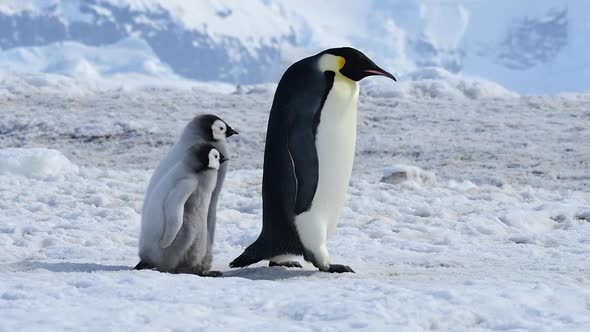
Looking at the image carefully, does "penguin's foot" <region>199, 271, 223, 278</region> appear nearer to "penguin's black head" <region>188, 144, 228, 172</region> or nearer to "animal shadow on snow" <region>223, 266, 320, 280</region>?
"animal shadow on snow" <region>223, 266, 320, 280</region>

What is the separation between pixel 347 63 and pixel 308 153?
0.52 meters

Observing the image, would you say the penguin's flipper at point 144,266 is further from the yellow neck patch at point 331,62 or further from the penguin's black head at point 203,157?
the yellow neck patch at point 331,62

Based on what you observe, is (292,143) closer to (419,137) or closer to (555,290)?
(555,290)

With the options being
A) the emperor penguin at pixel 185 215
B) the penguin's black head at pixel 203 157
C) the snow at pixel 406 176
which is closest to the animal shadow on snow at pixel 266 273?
the emperor penguin at pixel 185 215

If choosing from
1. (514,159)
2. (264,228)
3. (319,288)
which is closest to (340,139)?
(264,228)

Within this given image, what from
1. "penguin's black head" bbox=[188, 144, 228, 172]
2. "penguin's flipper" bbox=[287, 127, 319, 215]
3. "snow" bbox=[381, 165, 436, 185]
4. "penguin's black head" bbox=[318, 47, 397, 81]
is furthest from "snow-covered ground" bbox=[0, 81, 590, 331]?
"penguin's black head" bbox=[318, 47, 397, 81]

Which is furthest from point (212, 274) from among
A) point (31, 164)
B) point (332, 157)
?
point (31, 164)

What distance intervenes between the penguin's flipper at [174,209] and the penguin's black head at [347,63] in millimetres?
963

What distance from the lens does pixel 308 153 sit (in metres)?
5.05

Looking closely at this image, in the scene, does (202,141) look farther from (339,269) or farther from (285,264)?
(339,269)

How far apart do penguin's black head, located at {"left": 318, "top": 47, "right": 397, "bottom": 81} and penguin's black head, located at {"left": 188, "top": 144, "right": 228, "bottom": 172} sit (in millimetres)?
712

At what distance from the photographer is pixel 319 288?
421 cm

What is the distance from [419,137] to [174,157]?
896 centimetres

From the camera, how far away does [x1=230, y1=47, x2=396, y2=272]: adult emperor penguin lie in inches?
199
